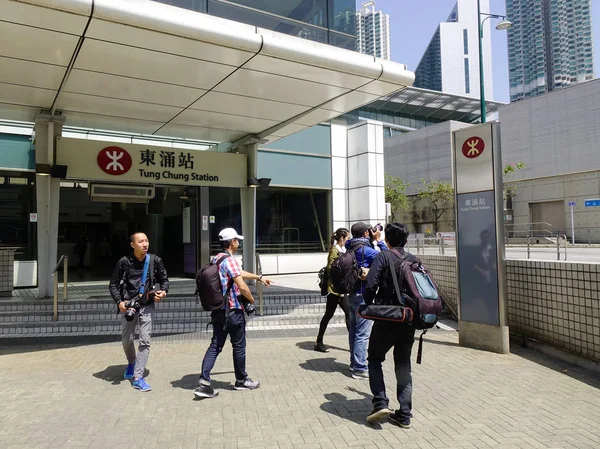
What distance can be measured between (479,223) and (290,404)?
3666 millimetres

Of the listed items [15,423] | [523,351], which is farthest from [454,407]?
[15,423]

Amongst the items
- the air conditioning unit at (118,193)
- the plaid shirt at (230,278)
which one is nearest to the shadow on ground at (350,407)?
the plaid shirt at (230,278)

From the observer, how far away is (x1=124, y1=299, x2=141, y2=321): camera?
471cm

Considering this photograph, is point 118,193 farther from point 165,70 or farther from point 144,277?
point 144,277

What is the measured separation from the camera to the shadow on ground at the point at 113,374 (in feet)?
16.4

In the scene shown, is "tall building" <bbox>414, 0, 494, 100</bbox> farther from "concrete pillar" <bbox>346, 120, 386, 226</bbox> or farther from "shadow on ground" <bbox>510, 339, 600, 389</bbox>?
"shadow on ground" <bbox>510, 339, 600, 389</bbox>

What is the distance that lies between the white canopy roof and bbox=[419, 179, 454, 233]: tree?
35259mm

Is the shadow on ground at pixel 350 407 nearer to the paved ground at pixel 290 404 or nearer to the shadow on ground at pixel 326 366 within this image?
the paved ground at pixel 290 404

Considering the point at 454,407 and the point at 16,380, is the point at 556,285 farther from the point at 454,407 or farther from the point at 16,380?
the point at 16,380

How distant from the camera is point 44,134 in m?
8.44

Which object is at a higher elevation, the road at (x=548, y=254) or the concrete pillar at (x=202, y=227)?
the concrete pillar at (x=202, y=227)

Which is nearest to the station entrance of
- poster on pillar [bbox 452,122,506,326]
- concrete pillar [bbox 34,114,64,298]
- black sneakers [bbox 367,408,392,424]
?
concrete pillar [bbox 34,114,64,298]

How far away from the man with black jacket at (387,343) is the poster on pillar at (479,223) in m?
2.76

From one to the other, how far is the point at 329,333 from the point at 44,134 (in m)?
6.36
